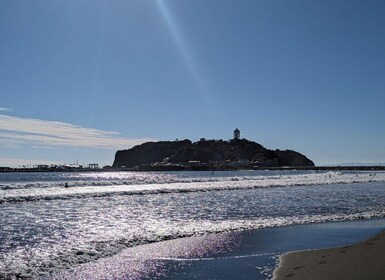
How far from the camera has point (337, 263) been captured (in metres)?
10.9

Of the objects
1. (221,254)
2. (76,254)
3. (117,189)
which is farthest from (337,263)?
(117,189)

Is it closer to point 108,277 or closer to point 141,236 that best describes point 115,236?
point 141,236

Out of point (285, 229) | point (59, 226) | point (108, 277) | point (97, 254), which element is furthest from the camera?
point (59, 226)

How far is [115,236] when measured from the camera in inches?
664

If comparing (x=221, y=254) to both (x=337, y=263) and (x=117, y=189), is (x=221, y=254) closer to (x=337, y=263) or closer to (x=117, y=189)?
(x=337, y=263)

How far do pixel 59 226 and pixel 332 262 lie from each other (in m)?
14.1

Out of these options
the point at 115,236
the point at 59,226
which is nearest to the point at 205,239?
the point at 115,236

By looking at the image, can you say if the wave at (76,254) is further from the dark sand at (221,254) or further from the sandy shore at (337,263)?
the sandy shore at (337,263)

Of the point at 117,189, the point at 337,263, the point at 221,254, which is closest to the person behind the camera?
the point at 337,263

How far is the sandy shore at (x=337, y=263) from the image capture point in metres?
9.57

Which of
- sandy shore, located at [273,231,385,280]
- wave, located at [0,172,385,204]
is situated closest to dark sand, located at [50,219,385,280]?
sandy shore, located at [273,231,385,280]

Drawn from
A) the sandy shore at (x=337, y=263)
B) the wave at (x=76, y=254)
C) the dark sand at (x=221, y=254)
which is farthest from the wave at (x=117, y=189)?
the sandy shore at (x=337, y=263)

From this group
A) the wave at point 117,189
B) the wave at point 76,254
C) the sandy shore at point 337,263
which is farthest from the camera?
the wave at point 117,189

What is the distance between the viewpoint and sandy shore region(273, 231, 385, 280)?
377 inches
